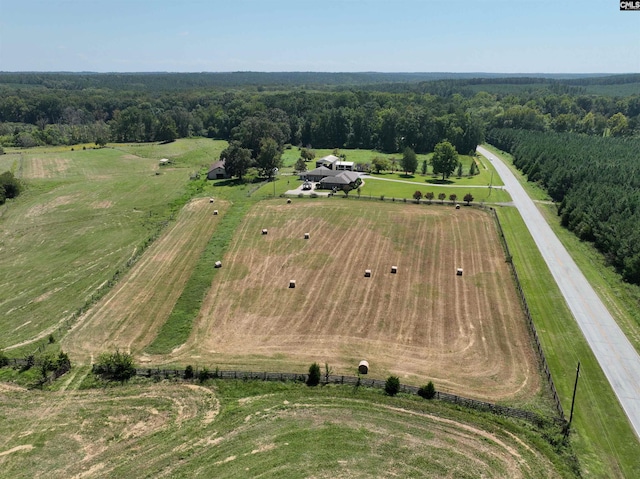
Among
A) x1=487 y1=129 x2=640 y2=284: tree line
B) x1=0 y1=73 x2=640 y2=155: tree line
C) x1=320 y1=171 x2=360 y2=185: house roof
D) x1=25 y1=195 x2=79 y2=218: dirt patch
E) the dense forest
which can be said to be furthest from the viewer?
x1=0 y1=73 x2=640 y2=155: tree line

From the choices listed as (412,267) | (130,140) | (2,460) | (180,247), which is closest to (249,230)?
(180,247)

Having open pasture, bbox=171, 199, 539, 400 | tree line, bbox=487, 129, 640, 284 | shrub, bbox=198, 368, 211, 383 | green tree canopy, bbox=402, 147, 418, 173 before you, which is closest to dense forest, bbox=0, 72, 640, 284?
tree line, bbox=487, 129, 640, 284

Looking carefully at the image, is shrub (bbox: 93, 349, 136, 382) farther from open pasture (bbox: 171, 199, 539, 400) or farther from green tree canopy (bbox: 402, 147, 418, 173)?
green tree canopy (bbox: 402, 147, 418, 173)

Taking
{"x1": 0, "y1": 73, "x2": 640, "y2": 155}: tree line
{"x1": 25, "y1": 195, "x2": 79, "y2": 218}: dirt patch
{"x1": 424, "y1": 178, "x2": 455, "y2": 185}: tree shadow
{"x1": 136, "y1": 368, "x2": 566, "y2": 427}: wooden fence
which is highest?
{"x1": 0, "y1": 73, "x2": 640, "y2": 155}: tree line

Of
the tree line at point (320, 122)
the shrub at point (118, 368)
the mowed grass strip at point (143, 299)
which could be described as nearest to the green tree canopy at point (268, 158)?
the tree line at point (320, 122)

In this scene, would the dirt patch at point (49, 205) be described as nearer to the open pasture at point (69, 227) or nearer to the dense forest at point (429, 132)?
the open pasture at point (69, 227)

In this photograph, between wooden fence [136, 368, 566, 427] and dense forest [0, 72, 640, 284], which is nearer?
wooden fence [136, 368, 566, 427]
